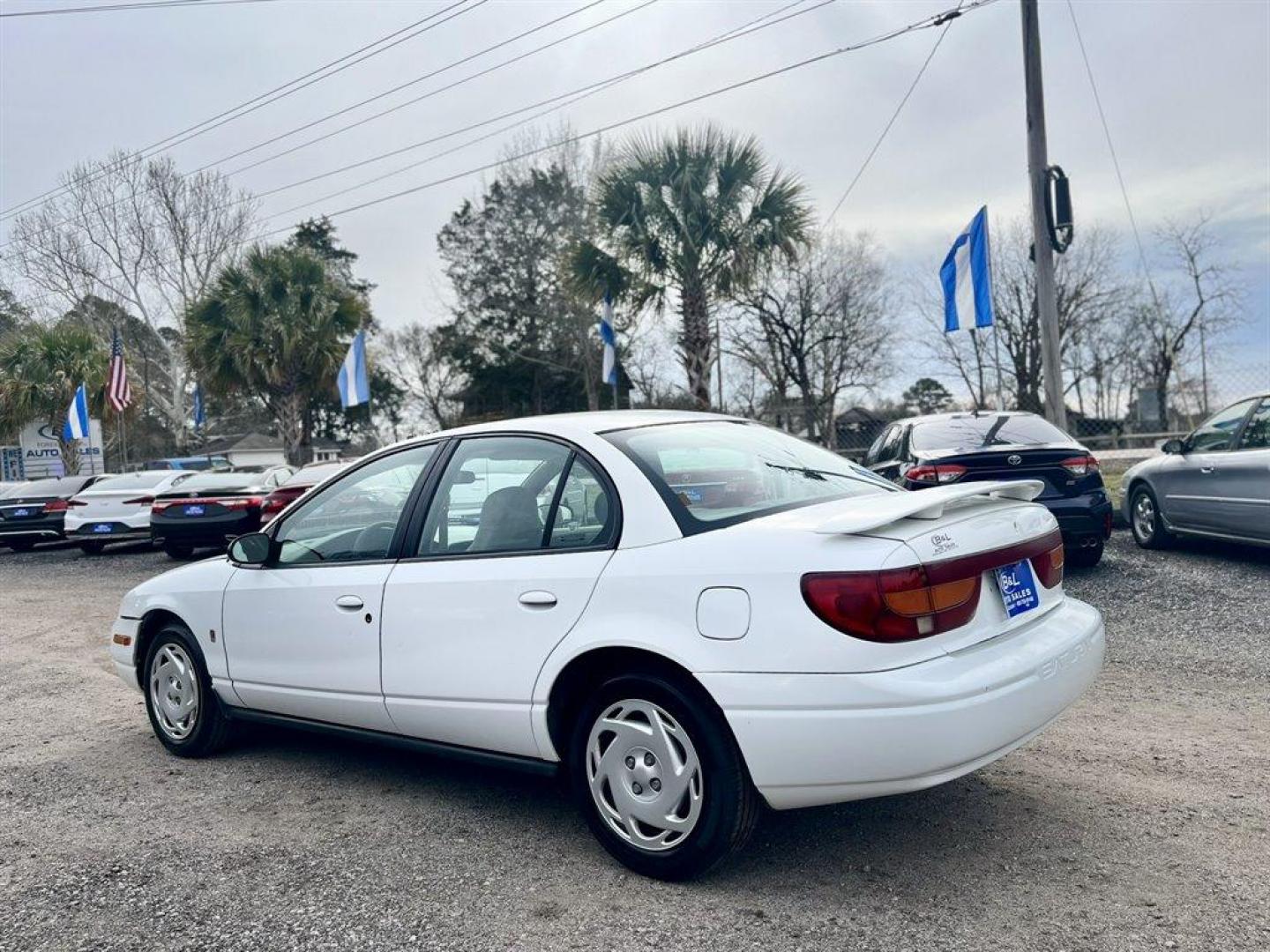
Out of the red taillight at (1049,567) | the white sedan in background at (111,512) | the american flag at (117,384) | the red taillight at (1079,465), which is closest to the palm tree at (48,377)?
the american flag at (117,384)

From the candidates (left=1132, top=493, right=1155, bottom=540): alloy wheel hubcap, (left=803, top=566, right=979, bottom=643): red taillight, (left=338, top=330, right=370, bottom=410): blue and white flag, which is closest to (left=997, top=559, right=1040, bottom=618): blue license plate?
(left=803, top=566, right=979, bottom=643): red taillight

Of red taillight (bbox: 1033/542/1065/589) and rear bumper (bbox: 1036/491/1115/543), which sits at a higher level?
red taillight (bbox: 1033/542/1065/589)

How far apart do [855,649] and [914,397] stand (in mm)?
33951

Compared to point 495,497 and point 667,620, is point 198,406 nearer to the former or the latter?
point 495,497

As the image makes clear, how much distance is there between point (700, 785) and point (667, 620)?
0.51 metres

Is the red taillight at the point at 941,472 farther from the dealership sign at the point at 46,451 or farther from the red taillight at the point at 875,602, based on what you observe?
the dealership sign at the point at 46,451

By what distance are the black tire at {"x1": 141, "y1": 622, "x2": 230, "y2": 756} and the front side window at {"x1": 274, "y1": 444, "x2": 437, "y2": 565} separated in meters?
0.80

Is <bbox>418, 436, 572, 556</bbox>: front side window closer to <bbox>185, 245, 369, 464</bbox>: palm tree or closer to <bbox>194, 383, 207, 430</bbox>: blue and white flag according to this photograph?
<bbox>185, 245, 369, 464</bbox>: palm tree

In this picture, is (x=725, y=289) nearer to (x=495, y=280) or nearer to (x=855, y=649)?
(x=855, y=649)

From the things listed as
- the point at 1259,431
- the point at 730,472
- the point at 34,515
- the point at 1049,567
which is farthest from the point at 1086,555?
the point at 34,515

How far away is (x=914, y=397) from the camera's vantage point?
116 ft

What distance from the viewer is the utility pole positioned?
13.1 meters

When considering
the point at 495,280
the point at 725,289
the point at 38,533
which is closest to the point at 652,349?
the point at 495,280

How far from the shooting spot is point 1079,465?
8.36 metres
